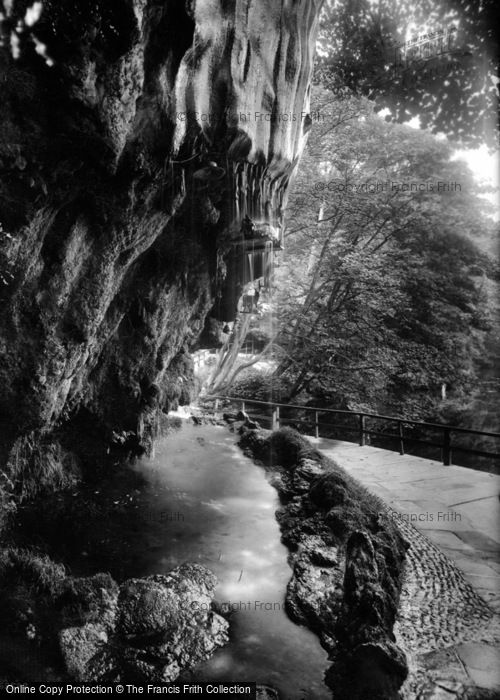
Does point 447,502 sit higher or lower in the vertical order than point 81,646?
higher

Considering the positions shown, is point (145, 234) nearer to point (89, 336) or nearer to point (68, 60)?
point (89, 336)

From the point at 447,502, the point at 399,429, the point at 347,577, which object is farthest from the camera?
the point at 399,429

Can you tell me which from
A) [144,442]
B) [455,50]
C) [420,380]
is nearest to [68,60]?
[455,50]

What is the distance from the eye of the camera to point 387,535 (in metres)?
6.73

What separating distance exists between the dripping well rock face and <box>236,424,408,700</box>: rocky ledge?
4.33 m

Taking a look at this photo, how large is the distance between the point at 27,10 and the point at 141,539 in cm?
725

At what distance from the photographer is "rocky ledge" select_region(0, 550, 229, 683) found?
4535 mm

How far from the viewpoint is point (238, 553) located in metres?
7.19

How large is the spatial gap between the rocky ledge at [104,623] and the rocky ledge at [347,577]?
1.34 m

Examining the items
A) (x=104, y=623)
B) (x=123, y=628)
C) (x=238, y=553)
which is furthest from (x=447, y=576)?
(x=104, y=623)

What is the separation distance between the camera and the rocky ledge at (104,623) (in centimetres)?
454

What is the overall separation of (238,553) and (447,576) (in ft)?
10.4

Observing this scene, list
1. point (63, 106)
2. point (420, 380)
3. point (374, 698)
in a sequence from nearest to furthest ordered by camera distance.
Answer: point (374, 698)
point (63, 106)
point (420, 380)

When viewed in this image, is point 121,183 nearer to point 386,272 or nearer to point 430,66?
point 430,66
